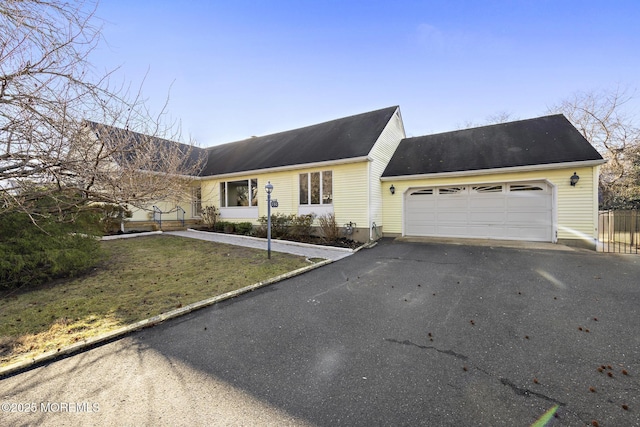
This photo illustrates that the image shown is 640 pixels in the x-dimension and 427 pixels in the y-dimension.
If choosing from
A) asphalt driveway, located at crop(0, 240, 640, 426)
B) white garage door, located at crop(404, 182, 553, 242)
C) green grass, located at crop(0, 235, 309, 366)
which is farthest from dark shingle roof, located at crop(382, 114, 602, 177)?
green grass, located at crop(0, 235, 309, 366)

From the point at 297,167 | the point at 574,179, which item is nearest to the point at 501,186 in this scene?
the point at 574,179

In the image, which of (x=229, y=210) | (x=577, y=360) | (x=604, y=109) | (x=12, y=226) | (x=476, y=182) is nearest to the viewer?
(x=577, y=360)

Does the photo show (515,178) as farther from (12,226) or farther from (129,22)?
(12,226)

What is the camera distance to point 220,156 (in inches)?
730

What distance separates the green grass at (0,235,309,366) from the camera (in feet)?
12.5

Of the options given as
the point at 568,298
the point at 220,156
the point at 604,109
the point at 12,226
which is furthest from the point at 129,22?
the point at 604,109

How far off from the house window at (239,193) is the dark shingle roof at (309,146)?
2.41 feet

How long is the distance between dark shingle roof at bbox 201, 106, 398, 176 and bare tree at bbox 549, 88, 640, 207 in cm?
1593

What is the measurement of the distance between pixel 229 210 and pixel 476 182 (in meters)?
12.3

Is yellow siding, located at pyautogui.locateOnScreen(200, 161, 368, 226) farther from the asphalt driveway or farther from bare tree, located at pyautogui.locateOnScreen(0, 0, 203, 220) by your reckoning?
bare tree, located at pyautogui.locateOnScreen(0, 0, 203, 220)

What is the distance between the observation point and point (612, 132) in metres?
19.4

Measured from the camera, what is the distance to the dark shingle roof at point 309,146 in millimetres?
12164

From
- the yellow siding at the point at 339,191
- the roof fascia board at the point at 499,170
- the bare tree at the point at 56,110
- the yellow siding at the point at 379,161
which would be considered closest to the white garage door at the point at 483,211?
the roof fascia board at the point at 499,170

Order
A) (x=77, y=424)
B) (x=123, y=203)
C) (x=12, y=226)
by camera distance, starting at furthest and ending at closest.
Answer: (x=12, y=226) < (x=123, y=203) < (x=77, y=424)
